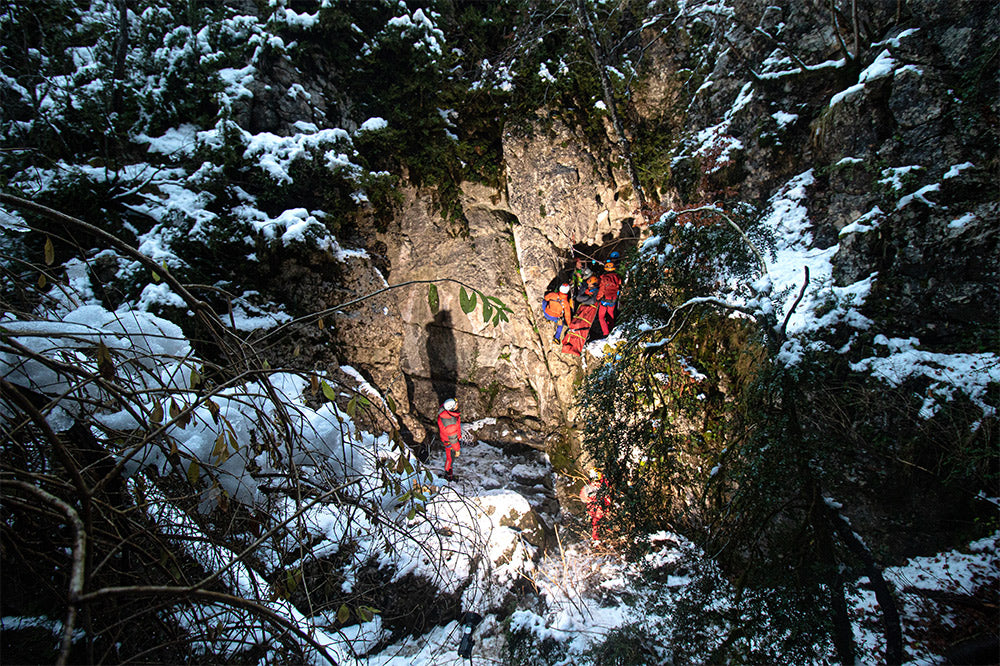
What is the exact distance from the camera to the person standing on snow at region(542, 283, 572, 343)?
6156mm

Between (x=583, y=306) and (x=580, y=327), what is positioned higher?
(x=583, y=306)

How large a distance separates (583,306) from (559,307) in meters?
0.41

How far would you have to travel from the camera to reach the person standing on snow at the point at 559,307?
20.2 feet

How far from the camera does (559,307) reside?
616 centimetres

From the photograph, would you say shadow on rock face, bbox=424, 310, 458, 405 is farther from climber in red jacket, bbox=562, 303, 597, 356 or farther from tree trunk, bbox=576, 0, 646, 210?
tree trunk, bbox=576, 0, 646, 210

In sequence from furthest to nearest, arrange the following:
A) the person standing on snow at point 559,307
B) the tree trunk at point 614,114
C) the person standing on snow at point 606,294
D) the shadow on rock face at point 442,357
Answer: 1. the shadow on rock face at point 442,357
2. the person standing on snow at point 559,307
3. the person standing on snow at point 606,294
4. the tree trunk at point 614,114

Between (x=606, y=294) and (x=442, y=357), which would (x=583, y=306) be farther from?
(x=442, y=357)

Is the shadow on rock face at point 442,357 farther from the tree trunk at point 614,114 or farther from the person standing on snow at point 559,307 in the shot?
the tree trunk at point 614,114

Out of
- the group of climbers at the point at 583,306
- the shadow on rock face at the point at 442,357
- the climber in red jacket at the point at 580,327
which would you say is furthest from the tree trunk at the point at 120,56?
the climber in red jacket at the point at 580,327

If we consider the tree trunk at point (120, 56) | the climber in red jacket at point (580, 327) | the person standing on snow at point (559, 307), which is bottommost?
the climber in red jacket at point (580, 327)

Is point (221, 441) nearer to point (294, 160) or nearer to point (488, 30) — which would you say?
point (294, 160)

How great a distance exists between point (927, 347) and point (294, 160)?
7257 mm

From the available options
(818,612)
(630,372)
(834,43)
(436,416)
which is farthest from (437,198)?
(818,612)

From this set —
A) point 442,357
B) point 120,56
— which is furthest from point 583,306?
point 120,56
